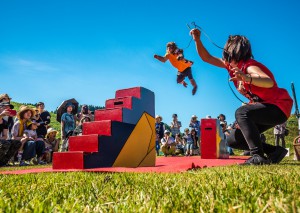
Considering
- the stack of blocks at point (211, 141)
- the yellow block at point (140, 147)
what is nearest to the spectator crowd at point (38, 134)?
the stack of blocks at point (211, 141)

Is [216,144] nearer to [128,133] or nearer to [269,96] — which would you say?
[128,133]

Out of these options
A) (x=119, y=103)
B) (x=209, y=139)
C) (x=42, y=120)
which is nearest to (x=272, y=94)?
(x=119, y=103)

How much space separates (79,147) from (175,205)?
3875mm

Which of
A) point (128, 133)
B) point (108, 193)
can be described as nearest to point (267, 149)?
point (128, 133)

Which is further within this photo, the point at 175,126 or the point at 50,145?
the point at 175,126

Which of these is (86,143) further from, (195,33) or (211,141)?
(211,141)

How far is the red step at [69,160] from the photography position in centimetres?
461

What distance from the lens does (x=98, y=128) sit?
5145 millimetres

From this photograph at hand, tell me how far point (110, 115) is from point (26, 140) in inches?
172

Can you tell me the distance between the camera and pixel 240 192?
5.12 ft

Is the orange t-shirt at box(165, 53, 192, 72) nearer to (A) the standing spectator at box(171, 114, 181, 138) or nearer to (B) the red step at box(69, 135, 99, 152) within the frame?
Answer: (B) the red step at box(69, 135, 99, 152)

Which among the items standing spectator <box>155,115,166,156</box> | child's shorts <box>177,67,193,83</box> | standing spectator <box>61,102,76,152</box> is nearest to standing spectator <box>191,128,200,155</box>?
standing spectator <box>155,115,166,156</box>

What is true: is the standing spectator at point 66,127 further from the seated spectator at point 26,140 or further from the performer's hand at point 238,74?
the performer's hand at point 238,74

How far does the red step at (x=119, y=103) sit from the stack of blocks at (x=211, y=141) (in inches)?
116
